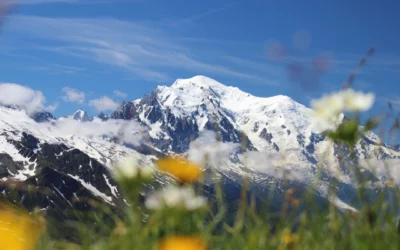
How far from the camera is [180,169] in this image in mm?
4086

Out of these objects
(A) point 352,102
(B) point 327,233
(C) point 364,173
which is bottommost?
(B) point 327,233

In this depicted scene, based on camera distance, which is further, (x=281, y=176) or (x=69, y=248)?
(x=281, y=176)

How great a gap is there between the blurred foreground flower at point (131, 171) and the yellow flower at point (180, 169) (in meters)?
0.27

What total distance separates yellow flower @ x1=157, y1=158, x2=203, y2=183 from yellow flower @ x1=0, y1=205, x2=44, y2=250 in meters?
0.94

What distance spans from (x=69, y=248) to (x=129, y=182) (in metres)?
0.54

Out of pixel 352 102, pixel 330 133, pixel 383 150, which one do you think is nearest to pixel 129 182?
pixel 330 133

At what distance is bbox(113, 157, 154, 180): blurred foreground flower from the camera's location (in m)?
3.61

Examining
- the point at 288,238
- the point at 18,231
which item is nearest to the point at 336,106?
the point at 288,238

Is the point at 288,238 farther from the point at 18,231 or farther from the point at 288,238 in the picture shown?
the point at 18,231

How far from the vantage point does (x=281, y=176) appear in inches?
229

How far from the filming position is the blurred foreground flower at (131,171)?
361 cm

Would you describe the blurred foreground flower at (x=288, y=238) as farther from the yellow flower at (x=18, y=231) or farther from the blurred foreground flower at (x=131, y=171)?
the yellow flower at (x=18, y=231)

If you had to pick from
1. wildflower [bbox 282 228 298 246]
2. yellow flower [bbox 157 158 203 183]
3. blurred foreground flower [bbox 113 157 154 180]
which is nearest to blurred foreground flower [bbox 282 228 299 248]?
wildflower [bbox 282 228 298 246]

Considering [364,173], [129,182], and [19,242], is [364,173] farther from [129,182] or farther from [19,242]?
[19,242]
